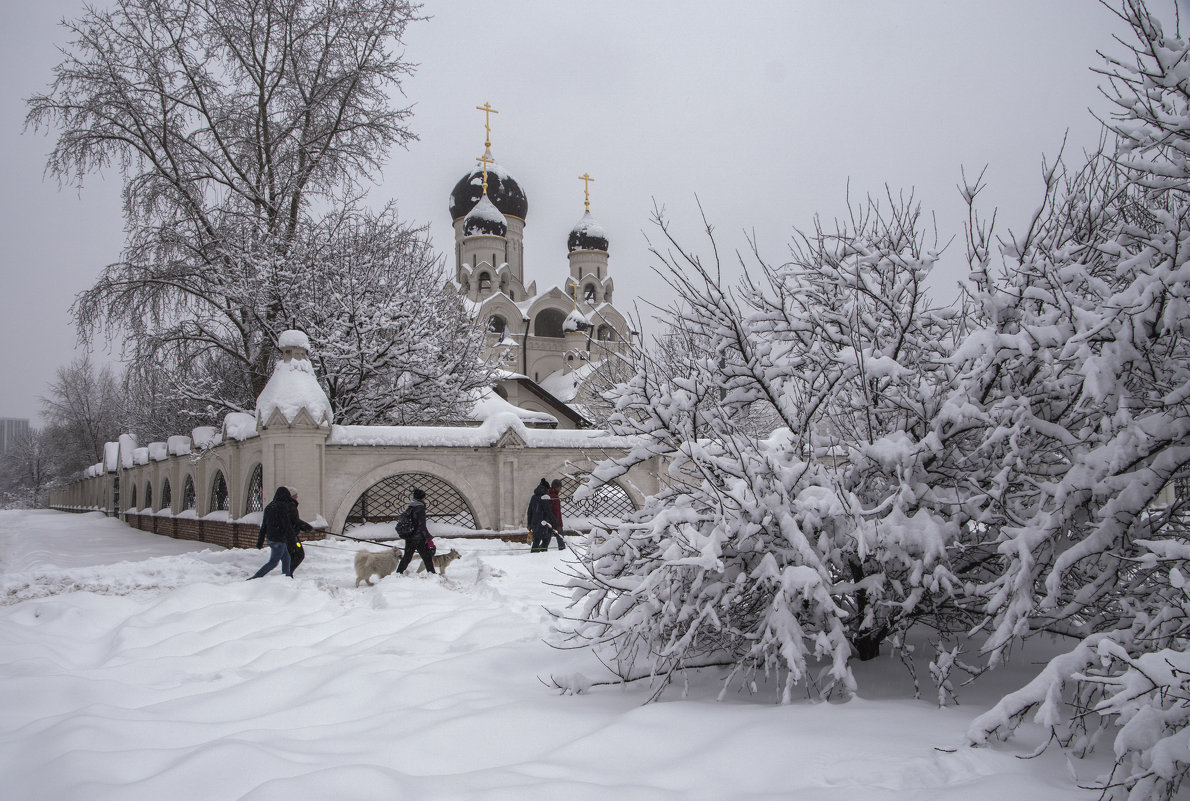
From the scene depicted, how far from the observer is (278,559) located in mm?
10695

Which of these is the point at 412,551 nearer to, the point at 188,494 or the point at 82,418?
the point at 188,494

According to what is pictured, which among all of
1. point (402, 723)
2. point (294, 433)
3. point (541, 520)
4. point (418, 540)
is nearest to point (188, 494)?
point (294, 433)

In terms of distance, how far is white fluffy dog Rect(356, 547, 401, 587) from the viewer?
9.85m

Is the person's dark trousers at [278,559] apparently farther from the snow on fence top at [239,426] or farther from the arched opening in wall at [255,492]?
the snow on fence top at [239,426]

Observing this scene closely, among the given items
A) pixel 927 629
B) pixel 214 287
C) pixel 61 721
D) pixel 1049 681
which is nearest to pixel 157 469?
pixel 214 287

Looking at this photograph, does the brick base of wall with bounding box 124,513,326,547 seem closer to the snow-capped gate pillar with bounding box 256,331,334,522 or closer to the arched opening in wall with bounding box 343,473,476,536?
the snow-capped gate pillar with bounding box 256,331,334,522

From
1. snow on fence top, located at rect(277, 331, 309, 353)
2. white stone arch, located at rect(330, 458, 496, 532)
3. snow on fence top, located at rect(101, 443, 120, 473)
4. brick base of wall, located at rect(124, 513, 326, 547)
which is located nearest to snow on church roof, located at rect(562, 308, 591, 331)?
snow on fence top, located at rect(101, 443, 120, 473)

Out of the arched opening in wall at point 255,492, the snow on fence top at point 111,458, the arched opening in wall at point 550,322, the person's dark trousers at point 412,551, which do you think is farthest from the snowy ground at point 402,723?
the arched opening in wall at point 550,322

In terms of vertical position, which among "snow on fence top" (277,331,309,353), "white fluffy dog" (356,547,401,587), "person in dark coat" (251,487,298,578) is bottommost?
"white fluffy dog" (356,547,401,587)

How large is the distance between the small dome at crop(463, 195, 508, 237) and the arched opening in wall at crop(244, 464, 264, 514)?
3621cm

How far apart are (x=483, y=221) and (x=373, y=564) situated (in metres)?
42.2

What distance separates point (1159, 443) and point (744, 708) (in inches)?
89.5

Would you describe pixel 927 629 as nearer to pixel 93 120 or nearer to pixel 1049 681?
pixel 1049 681

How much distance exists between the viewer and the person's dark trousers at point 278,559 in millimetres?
10625
